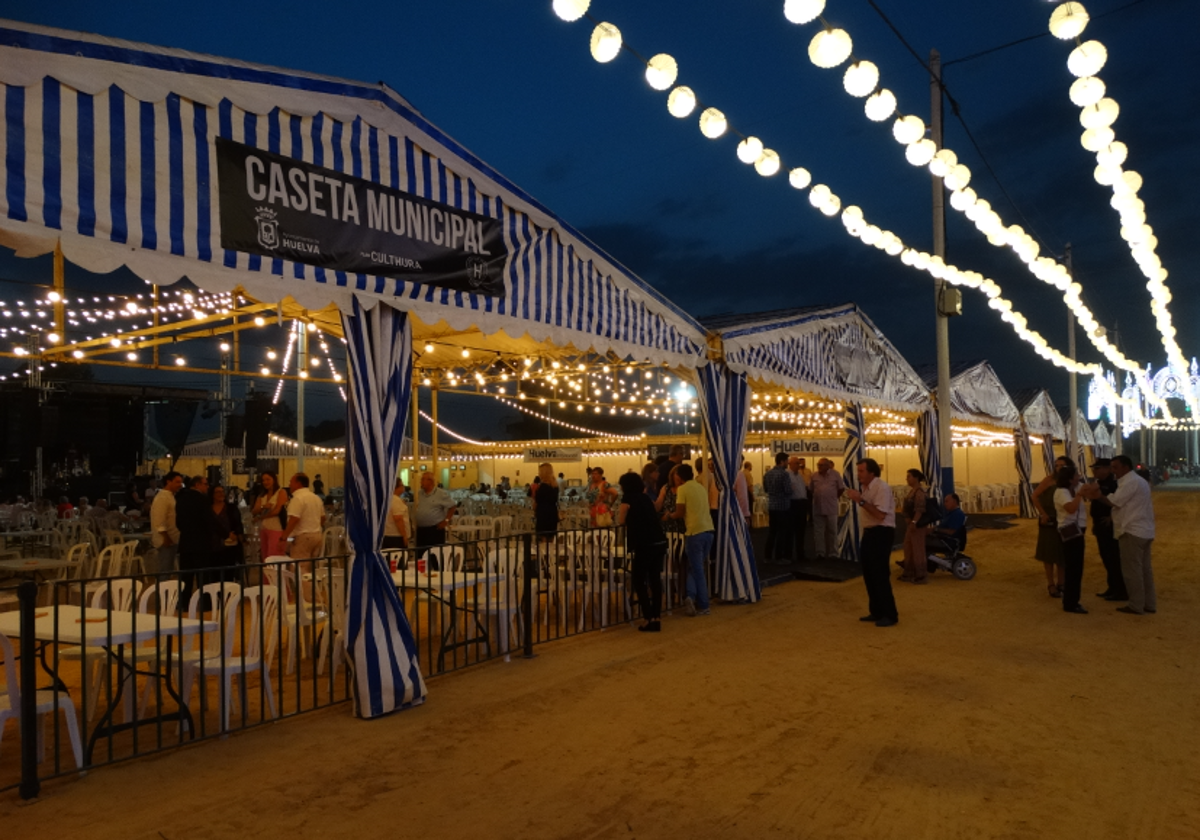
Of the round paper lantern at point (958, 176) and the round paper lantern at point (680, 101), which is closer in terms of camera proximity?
the round paper lantern at point (680, 101)

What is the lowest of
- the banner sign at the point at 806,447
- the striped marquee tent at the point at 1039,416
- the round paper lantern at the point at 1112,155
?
the banner sign at the point at 806,447

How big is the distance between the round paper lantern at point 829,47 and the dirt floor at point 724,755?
470cm

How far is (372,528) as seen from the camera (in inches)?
206

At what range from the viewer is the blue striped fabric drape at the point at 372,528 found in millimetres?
5078

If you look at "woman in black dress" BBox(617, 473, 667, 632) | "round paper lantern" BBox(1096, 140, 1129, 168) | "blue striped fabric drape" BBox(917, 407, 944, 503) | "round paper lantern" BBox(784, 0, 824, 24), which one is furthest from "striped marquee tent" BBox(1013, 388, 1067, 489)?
"round paper lantern" BBox(784, 0, 824, 24)

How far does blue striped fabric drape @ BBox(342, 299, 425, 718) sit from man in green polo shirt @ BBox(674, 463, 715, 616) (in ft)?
11.1

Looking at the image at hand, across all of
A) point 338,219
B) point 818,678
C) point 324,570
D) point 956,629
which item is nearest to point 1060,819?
point 818,678

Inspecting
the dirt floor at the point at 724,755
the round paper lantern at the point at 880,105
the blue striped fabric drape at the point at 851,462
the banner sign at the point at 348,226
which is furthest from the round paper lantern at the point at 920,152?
the blue striped fabric drape at the point at 851,462

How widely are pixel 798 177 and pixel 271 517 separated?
703cm

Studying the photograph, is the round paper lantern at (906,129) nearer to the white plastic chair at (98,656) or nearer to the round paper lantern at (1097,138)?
the round paper lantern at (1097,138)

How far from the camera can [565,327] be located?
696 cm

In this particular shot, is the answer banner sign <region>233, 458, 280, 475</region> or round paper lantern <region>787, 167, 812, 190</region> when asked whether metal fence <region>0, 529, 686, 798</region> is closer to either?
round paper lantern <region>787, 167, 812, 190</region>

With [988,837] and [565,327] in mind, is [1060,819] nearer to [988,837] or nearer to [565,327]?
[988,837]

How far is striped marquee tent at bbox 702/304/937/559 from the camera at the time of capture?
9.48 metres
